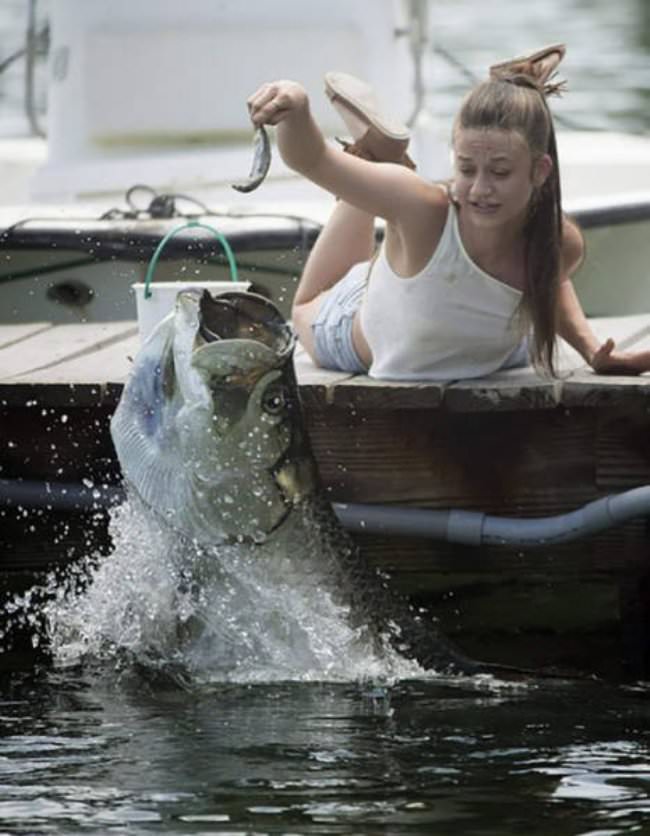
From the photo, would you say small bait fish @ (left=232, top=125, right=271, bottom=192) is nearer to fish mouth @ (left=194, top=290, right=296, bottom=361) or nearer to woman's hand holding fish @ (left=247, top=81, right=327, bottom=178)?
woman's hand holding fish @ (left=247, top=81, right=327, bottom=178)

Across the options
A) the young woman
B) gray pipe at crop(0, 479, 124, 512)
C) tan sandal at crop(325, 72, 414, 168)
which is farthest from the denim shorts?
gray pipe at crop(0, 479, 124, 512)

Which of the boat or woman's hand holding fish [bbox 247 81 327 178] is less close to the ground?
woman's hand holding fish [bbox 247 81 327 178]

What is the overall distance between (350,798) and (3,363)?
80.5 inches

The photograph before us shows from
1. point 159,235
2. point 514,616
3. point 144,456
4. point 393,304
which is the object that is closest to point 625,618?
point 514,616

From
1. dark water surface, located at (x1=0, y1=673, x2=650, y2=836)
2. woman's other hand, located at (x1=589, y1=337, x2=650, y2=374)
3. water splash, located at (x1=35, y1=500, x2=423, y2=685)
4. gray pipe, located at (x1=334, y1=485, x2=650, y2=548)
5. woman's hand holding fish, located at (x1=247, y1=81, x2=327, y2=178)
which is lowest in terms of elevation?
dark water surface, located at (x1=0, y1=673, x2=650, y2=836)

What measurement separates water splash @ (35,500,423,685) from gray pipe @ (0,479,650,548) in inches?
7.9

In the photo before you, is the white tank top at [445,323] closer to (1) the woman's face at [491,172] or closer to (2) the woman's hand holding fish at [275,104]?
(1) the woman's face at [491,172]

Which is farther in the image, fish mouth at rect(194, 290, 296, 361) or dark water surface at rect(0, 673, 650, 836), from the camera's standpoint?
fish mouth at rect(194, 290, 296, 361)

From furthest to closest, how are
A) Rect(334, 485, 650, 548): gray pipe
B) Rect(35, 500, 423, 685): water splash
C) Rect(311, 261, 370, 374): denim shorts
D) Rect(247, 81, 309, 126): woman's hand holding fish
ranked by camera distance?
Rect(311, 261, 370, 374): denim shorts → Rect(334, 485, 650, 548): gray pipe → Rect(35, 500, 423, 685): water splash → Rect(247, 81, 309, 126): woman's hand holding fish

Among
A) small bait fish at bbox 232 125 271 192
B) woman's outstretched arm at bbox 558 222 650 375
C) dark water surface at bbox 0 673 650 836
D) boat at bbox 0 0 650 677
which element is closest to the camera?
dark water surface at bbox 0 673 650 836

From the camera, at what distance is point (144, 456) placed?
18.0ft

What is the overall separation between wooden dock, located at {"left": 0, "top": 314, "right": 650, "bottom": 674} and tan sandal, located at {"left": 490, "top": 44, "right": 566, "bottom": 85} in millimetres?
732

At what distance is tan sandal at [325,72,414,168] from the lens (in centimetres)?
615

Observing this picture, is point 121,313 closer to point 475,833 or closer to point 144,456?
point 144,456
